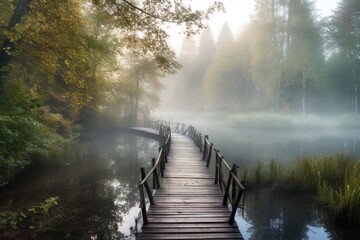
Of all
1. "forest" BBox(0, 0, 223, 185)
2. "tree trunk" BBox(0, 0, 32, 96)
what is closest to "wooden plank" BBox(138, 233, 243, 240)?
"forest" BBox(0, 0, 223, 185)

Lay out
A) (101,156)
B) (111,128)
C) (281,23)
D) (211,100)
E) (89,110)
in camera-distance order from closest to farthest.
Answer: (101,156) → (89,110) → (111,128) → (281,23) → (211,100)

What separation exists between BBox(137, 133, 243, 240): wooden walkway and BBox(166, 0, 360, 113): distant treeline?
27055 mm

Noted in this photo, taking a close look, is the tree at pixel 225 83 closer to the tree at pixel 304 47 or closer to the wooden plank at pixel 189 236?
the tree at pixel 304 47

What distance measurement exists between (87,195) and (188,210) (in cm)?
536

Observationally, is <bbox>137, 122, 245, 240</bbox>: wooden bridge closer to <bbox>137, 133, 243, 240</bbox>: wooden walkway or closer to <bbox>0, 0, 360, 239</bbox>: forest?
<bbox>137, 133, 243, 240</bbox>: wooden walkway

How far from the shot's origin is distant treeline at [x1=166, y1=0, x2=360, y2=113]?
3334 centimetres

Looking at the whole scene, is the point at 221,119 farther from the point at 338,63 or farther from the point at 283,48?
the point at 338,63

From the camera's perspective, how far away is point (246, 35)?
149 feet

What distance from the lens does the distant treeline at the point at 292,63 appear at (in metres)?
33.3

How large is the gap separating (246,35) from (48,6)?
40693mm

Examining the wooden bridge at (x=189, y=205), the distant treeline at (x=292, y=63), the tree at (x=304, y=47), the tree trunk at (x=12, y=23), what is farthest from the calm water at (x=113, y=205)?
the distant treeline at (x=292, y=63)

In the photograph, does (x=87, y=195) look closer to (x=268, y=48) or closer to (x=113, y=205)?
(x=113, y=205)

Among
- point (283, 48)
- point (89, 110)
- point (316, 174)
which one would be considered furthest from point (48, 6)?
point (283, 48)

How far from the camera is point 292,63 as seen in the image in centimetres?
3328
